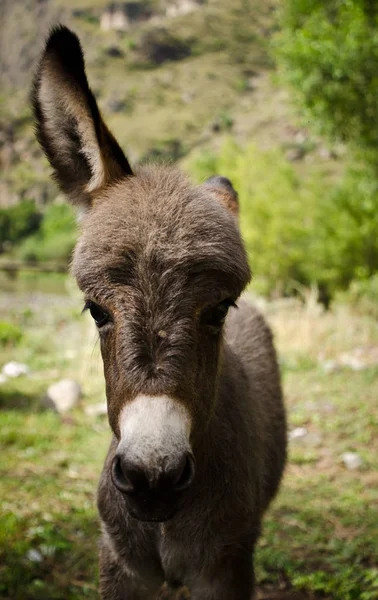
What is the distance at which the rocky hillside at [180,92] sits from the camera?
93062mm

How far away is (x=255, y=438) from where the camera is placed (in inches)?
113

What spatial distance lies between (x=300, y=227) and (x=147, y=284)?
24.4 m

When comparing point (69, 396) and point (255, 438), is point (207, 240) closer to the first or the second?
point (255, 438)

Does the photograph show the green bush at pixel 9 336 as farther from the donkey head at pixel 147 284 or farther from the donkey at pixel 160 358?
the donkey head at pixel 147 284

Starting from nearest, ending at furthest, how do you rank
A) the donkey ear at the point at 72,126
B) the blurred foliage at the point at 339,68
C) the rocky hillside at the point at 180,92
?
1. the donkey ear at the point at 72,126
2. the blurred foliage at the point at 339,68
3. the rocky hillside at the point at 180,92

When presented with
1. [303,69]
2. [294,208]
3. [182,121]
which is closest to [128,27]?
[182,121]

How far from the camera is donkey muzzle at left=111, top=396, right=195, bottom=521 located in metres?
1.62

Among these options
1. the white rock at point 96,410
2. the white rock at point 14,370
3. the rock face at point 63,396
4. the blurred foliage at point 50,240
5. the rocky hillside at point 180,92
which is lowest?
the blurred foliage at point 50,240

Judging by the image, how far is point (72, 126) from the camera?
2.57m

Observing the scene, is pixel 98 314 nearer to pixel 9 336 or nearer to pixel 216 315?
pixel 216 315

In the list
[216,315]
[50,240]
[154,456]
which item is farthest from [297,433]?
[50,240]

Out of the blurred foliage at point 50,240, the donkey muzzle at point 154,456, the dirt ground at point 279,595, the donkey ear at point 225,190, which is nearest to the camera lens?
the donkey muzzle at point 154,456

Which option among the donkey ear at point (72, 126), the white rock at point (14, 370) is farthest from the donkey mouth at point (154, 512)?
the white rock at point (14, 370)

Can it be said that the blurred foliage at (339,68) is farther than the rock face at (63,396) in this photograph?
Yes
